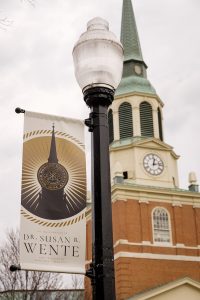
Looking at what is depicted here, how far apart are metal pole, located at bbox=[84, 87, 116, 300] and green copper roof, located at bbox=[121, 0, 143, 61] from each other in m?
42.2

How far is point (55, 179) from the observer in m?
5.20

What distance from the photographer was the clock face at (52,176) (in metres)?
5.19

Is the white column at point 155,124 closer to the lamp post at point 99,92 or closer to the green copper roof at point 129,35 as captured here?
the green copper roof at point 129,35

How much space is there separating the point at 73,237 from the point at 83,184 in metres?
0.52

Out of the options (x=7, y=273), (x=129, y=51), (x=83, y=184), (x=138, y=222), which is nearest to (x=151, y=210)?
(x=138, y=222)

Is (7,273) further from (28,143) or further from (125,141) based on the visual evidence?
(28,143)

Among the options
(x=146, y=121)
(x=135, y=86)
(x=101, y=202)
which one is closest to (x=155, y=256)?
(x=146, y=121)

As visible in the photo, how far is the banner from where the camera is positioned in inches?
196

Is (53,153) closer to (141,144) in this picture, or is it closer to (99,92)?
(99,92)

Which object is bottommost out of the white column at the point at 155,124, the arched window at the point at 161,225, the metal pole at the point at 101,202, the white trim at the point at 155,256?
the metal pole at the point at 101,202

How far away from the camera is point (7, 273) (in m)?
33.8

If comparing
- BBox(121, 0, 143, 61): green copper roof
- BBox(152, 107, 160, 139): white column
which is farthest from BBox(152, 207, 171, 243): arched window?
BBox(121, 0, 143, 61): green copper roof

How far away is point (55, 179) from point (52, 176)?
41mm

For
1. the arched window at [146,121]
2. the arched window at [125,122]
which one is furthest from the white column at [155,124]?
the arched window at [125,122]
